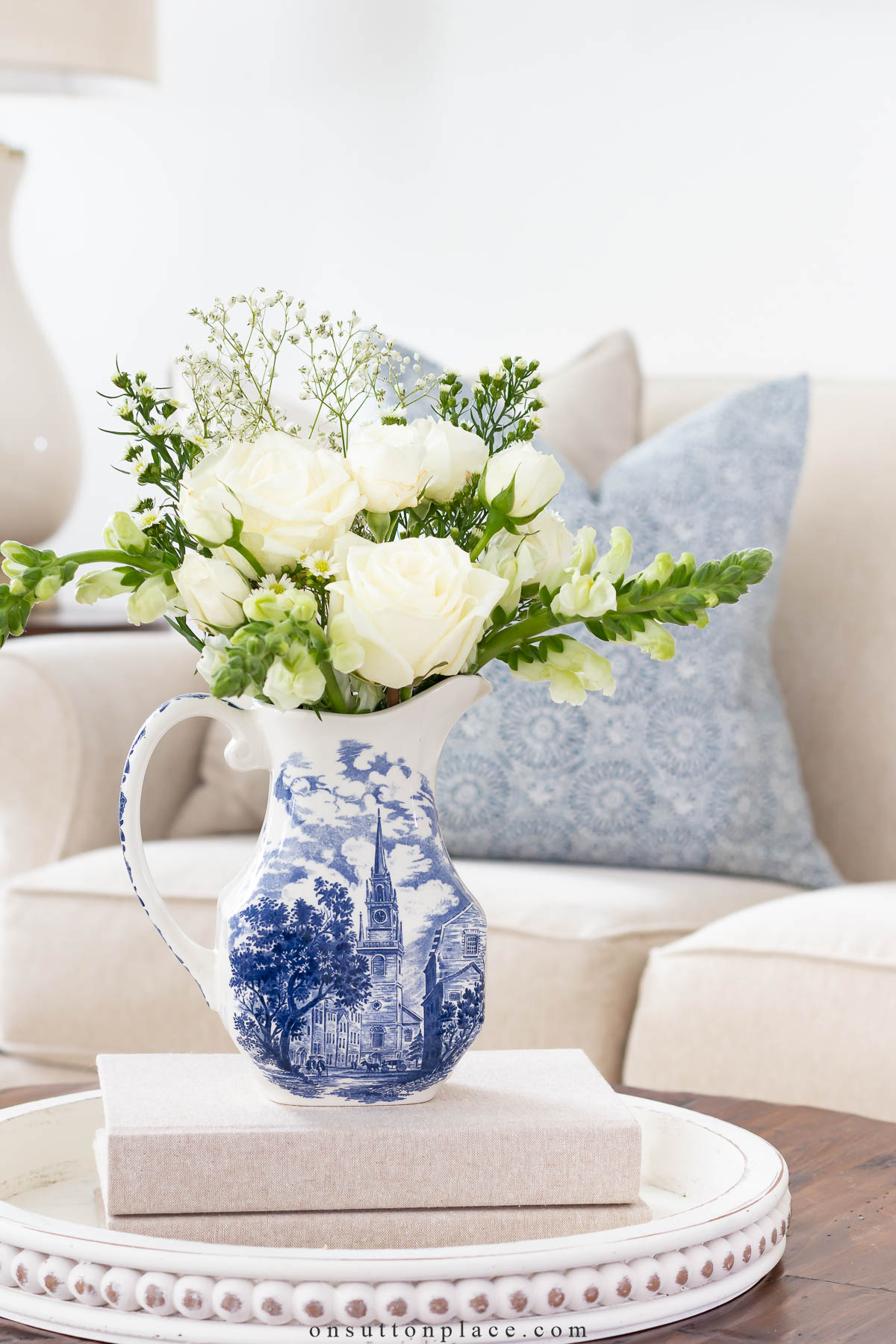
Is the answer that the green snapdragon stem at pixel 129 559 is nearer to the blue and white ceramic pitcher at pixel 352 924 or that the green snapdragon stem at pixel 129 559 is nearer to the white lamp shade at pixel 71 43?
the blue and white ceramic pitcher at pixel 352 924

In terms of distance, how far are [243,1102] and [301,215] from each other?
2355 millimetres

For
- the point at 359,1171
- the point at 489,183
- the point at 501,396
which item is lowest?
the point at 359,1171

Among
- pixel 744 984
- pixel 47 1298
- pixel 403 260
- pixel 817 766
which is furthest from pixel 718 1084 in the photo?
pixel 403 260

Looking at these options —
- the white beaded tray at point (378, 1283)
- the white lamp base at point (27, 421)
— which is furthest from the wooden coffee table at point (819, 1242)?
the white lamp base at point (27, 421)

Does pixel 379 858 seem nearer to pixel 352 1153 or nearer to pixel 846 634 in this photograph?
pixel 352 1153

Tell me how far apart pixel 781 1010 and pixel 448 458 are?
0.79 metres

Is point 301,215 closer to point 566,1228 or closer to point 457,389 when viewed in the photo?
point 457,389

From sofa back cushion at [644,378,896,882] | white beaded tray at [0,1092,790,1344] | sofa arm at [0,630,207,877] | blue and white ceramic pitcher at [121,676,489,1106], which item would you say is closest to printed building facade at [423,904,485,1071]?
blue and white ceramic pitcher at [121,676,489,1106]

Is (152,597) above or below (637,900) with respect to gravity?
above

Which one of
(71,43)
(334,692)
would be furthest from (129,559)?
(71,43)

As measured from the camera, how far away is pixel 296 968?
67 cm

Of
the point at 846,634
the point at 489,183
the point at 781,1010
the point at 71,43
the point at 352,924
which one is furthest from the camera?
the point at 489,183

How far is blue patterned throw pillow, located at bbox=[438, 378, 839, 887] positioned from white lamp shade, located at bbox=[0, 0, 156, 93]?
1.13 meters

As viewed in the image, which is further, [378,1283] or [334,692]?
[334,692]
